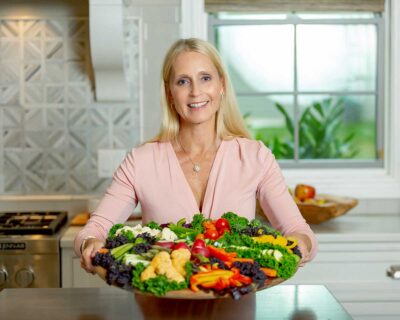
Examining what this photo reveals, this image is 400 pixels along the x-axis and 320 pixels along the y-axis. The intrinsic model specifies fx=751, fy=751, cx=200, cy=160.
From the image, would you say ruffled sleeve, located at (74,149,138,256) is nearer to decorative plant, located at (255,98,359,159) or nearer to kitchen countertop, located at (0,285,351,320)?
kitchen countertop, located at (0,285,351,320)

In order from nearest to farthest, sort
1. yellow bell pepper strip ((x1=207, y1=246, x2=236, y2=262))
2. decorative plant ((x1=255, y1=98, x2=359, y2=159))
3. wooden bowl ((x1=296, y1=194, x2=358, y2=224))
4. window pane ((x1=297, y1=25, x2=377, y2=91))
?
yellow bell pepper strip ((x1=207, y1=246, x2=236, y2=262)) < wooden bowl ((x1=296, y1=194, x2=358, y2=224)) < decorative plant ((x1=255, y1=98, x2=359, y2=159)) < window pane ((x1=297, y1=25, x2=377, y2=91))

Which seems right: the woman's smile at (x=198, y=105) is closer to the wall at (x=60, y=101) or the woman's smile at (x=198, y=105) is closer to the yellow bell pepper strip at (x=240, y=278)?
the yellow bell pepper strip at (x=240, y=278)

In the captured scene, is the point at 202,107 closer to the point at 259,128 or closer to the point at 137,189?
the point at 137,189

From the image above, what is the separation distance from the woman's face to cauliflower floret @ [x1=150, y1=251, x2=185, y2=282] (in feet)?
2.34

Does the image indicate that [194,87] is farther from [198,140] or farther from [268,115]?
[268,115]

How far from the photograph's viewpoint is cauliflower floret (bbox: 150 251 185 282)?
1.54 metres

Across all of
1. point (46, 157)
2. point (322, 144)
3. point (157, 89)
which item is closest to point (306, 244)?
point (157, 89)

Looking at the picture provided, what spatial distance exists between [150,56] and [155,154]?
122 centimetres

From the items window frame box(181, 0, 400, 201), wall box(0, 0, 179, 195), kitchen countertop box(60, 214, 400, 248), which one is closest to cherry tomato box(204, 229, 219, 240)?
kitchen countertop box(60, 214, 400, 248)

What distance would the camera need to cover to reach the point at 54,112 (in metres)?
3.55

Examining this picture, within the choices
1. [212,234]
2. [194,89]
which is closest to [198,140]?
[194,89]

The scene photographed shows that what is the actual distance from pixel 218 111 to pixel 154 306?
0.76 meters

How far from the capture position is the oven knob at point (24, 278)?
2.99 metres

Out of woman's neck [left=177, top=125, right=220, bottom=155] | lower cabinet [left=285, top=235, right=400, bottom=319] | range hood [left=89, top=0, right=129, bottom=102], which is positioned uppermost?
range hood [left=89, top=0, right=129, bottom=102]
